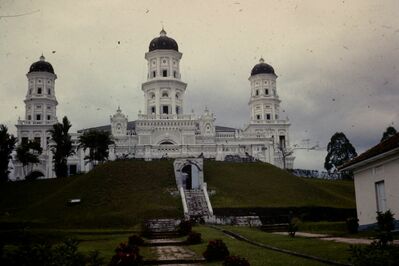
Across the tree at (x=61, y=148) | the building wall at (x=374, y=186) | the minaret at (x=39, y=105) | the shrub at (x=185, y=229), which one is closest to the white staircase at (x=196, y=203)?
the shrub at (x=185, y=229)

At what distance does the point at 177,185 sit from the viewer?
166ft

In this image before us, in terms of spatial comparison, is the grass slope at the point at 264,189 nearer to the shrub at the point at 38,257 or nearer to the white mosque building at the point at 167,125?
the white mosque building at the point at 167,125

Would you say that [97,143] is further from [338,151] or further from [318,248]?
[318,248]

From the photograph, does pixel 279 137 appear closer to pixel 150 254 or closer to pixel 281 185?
pixel 281 185

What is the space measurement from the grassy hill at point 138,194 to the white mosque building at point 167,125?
41.8 ft

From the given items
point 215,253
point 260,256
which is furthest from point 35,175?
point 260,256

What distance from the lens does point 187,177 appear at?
5244cm

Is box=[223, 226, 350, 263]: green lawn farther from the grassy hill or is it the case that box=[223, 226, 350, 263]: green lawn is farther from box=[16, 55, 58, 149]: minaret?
box=[16, 55, 58, 149]: minaret

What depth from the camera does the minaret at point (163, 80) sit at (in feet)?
273

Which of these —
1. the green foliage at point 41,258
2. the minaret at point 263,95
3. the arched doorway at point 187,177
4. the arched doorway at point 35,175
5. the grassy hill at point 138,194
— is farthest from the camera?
the minaret at point 263,95

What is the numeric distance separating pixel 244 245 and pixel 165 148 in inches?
1973

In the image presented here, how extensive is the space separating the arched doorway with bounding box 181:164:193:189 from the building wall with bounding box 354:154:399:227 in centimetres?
2538

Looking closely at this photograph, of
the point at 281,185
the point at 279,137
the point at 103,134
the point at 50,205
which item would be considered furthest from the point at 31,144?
the point at 279,137

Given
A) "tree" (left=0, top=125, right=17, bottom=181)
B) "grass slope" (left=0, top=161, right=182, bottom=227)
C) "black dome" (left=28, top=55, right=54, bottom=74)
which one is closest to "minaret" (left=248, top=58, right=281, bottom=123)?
"black dome" (left=28, top=55, right=54, bottom=74)
